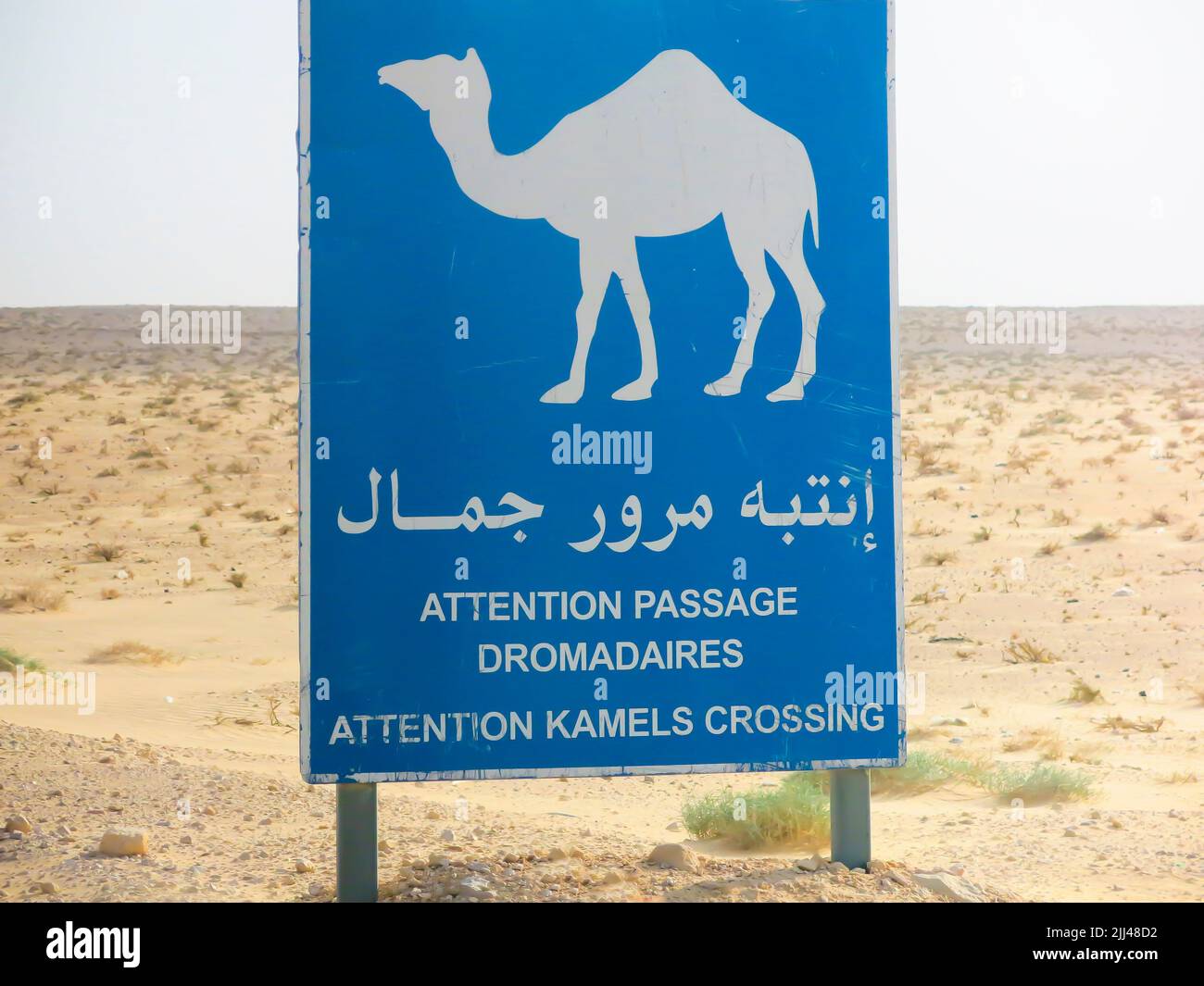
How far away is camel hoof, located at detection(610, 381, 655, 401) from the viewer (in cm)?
429

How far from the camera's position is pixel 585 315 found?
426 cm

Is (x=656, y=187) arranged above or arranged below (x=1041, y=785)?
above

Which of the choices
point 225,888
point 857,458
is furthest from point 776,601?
point 225,888

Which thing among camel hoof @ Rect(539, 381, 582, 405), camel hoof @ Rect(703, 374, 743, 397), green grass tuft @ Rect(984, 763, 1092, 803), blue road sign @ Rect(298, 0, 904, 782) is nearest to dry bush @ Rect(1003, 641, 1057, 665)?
green grass tuft @ Rect(984, 763, 1092, 803)

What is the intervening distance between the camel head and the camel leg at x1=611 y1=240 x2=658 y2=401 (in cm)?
72

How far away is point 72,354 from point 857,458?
45.6m

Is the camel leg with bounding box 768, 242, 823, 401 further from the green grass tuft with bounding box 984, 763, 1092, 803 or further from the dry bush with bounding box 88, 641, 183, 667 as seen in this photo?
the dry bush with bounding box 88, 641, 183, 667

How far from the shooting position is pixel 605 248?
428 centimetres

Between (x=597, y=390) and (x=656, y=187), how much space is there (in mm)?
762

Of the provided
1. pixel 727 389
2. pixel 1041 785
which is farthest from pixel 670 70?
pixel 1041 785

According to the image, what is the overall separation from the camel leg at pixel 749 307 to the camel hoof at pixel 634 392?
8.3 inches

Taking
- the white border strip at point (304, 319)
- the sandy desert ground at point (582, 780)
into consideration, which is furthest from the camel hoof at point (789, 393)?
the sandy desert ground at point (582, 780)

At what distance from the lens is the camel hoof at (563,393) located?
13.9 ft

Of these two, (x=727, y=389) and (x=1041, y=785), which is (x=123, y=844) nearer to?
(x=727, y=389)
